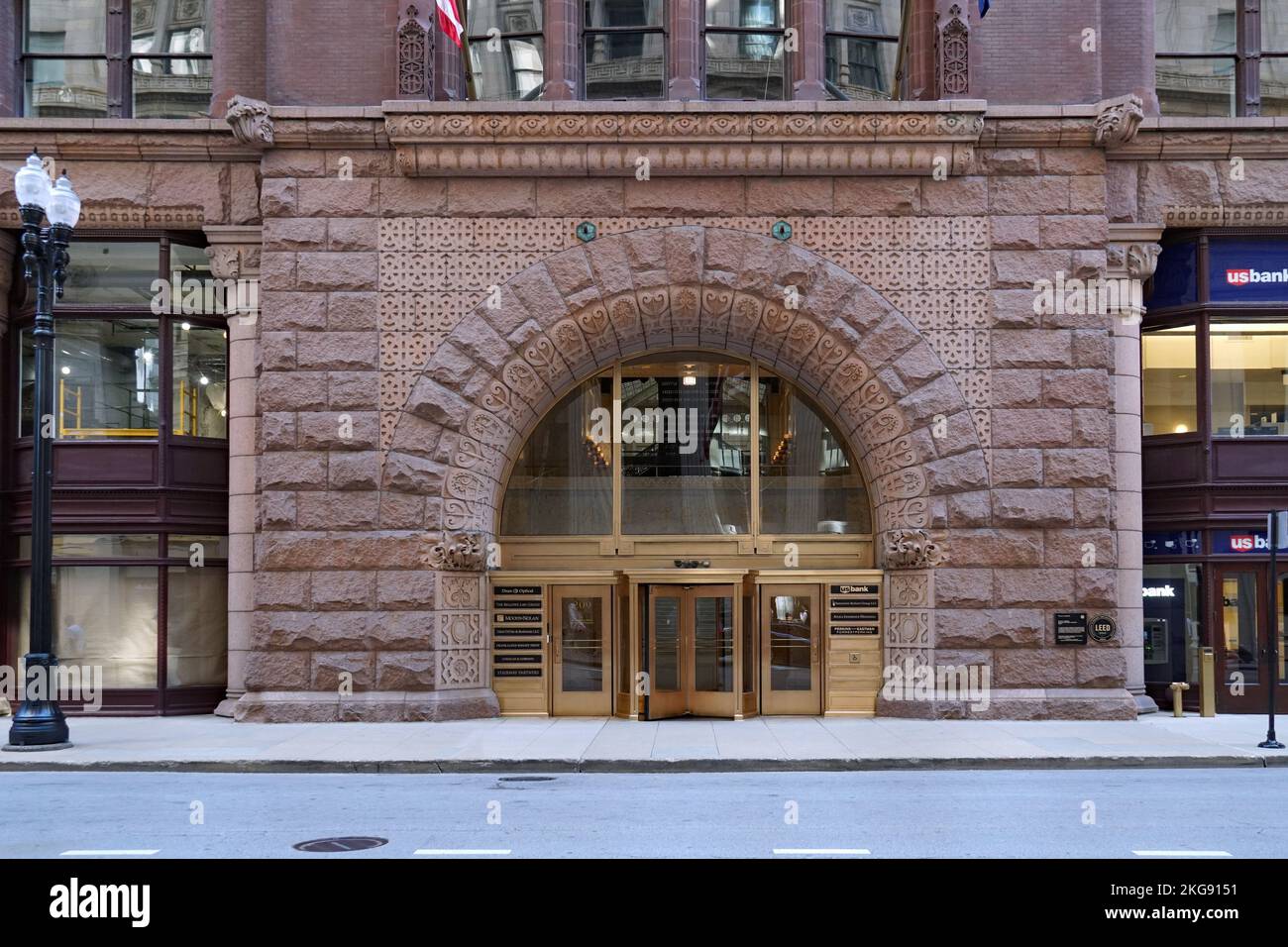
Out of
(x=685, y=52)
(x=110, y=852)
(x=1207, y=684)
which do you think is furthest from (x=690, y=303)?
(x=110, y=852)

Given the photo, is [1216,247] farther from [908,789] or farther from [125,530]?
[125,530]

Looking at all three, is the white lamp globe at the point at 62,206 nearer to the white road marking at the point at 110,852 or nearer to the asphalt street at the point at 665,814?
the asphalt street at the point at 665,814

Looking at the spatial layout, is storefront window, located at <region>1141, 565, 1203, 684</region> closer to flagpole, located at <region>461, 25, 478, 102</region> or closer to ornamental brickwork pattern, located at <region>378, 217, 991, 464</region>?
ornamental brickwork pattern, located at <region>378, 217, 991, 464</region>

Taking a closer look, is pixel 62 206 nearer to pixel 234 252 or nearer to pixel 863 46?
pixel 234 252

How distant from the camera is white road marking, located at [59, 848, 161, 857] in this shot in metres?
10.1

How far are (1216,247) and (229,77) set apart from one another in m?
15.8

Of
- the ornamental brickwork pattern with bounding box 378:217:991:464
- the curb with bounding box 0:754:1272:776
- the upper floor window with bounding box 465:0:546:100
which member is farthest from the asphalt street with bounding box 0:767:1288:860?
the upper floor window with bounding box 465:0:546:100

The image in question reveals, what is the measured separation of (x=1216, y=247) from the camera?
2103cm

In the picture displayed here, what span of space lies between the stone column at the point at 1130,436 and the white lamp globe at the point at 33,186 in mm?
15226

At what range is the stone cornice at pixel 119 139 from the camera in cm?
2067

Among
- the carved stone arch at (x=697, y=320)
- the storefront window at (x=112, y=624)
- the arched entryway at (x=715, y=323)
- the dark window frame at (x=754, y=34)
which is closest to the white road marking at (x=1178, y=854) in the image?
the arched entryway at (x=715, y=323)

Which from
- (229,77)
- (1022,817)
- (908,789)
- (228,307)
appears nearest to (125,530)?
(228,307)

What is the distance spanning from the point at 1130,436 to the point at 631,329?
7884 millimetres

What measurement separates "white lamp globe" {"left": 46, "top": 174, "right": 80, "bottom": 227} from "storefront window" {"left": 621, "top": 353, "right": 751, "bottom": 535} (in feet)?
27.6
